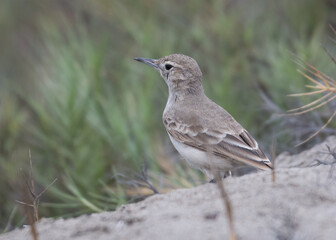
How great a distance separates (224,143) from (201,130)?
0.26m

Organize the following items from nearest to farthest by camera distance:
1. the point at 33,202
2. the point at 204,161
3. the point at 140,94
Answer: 1. the point at 33,202
2. the point at 204,161
3. the point at 140,94

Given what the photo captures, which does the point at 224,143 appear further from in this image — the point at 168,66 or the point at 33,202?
the point at 33,202

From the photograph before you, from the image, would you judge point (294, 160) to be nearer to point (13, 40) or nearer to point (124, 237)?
point (124, 237)

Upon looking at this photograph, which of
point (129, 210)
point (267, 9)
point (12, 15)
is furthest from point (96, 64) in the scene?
point (12, 15)

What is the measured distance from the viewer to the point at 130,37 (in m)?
7.34

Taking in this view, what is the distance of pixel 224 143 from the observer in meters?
3.95

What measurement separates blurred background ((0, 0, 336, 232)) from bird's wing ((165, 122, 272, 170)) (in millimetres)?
345

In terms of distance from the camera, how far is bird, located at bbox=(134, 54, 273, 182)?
3.88m

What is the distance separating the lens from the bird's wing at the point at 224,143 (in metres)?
3.79

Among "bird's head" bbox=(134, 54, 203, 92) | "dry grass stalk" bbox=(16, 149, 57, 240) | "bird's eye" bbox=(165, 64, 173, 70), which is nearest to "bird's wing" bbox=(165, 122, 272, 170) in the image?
"bird's head" bbox=(134, 54, 203, 92)

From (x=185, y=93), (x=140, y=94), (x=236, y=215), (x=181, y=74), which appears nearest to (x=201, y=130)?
(x=185, y=93)

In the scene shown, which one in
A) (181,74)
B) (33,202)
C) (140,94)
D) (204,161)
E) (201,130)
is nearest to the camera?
(33,202)

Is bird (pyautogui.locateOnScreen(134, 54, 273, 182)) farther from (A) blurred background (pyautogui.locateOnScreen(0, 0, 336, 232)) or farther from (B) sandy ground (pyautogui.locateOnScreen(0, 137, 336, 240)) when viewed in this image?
(B) sandy ground (pyautogui.locateOnScreen(0, 137, 336, 240))

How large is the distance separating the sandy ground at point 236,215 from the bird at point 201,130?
560 mm
